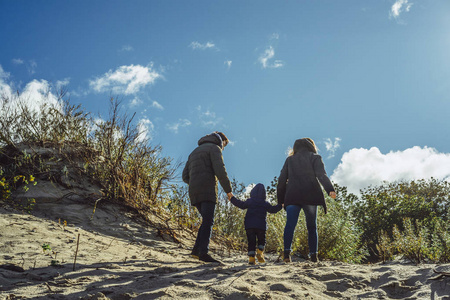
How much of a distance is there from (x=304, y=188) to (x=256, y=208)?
29.1 inches

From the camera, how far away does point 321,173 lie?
4598 millimetres

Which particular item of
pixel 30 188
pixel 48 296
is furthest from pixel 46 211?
pixel 48 296

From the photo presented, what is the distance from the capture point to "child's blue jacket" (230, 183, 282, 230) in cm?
469

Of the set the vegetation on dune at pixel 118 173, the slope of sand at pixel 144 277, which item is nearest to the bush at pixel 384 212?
the vegetation on dune at pixel 118 173

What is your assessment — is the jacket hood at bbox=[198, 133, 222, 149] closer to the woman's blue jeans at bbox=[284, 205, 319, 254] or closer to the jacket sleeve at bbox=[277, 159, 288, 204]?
the jacket sleeve at bbox=[277, 159, 288, 204]

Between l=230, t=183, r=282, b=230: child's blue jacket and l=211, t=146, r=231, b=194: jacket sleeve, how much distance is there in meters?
0.35

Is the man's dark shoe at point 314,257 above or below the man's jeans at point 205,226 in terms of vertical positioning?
below

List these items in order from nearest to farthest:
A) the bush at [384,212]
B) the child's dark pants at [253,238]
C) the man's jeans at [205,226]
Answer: the man's jeans at [205,226] → the child's dark pants at [253,238] → the bush at [384,212]

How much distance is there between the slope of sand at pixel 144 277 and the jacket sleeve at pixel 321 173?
1.10 metres

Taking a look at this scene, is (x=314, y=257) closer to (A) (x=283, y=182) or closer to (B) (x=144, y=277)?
(A) (x=283, y=182)

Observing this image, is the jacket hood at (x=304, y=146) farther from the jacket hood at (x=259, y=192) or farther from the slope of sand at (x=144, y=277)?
the slope of sand at (x=144, y=277)

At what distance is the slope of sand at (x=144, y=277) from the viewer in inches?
98.1

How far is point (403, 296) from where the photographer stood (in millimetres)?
2826

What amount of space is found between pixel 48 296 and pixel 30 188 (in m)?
4.10
